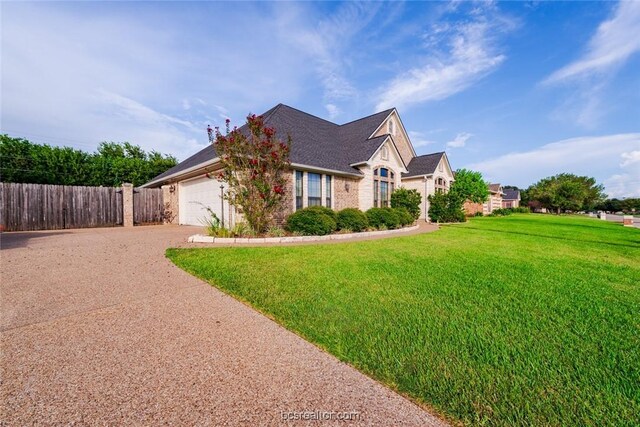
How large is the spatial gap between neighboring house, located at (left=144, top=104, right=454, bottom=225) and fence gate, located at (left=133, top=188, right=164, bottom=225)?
607 millimetres

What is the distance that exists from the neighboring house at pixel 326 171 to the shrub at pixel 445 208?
1081 millimetres

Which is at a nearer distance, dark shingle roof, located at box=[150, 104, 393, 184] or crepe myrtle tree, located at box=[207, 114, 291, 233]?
crepe myrtle tree, located at box=[207, 114, 291, 233]

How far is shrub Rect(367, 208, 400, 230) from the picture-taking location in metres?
12.8

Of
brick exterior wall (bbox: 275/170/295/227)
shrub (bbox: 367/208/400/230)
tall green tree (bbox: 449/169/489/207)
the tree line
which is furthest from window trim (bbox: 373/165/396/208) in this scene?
the tree line

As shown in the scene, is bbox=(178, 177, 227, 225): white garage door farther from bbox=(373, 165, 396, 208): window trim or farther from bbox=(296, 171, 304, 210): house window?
bbox=(373, 165, 396, 208): window trim

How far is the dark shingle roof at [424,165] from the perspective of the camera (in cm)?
2009

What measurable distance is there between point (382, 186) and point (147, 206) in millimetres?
15236

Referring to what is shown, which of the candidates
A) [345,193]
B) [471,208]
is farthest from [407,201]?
[471,208]

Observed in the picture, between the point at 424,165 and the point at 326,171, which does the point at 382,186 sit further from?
the point at 424,165

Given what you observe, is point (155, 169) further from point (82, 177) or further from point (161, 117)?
point (161, 117)

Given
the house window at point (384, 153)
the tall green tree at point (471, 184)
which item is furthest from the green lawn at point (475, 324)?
the tall green tree at point (471, 184)

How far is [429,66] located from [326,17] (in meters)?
5.42

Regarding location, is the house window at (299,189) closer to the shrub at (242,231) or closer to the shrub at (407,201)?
the shrub at (242,231)

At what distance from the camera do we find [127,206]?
15.1 meters
